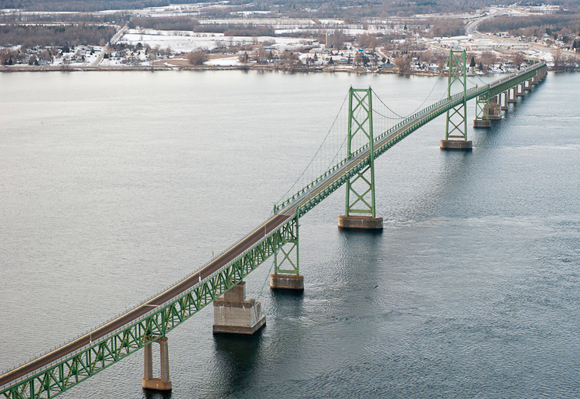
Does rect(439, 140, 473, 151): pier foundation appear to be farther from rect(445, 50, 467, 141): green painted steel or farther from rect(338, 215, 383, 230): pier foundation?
rect(338, 215, 383, 230): pier foundation

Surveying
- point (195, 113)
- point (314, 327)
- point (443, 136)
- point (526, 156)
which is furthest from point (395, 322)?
point (195, 113)

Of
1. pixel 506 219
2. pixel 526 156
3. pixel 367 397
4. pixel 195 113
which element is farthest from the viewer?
pixel 195 113

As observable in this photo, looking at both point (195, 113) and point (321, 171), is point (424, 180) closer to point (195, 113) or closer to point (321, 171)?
point (321, 171)

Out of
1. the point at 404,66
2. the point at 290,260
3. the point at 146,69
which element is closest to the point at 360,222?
the point at 290,260

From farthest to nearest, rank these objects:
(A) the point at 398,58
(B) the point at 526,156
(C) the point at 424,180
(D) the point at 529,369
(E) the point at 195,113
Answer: (A) the point at 398,58, (E) the point at 195,113, (B) the point at 526,156, (C) the point at 424,180, (D) the point at 529,369

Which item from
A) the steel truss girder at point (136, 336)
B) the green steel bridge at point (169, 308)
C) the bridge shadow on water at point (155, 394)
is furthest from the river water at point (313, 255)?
the steel truss girder at point (136, 336)

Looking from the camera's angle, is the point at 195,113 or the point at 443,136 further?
the point at 195,113

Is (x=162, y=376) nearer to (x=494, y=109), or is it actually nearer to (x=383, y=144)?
(x=383, y=144)

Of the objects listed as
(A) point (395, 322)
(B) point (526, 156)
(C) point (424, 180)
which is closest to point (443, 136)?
(B) point (526, 156)

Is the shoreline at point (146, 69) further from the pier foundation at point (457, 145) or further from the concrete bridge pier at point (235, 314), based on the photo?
the concrete bridge pier at point (235, 314)
